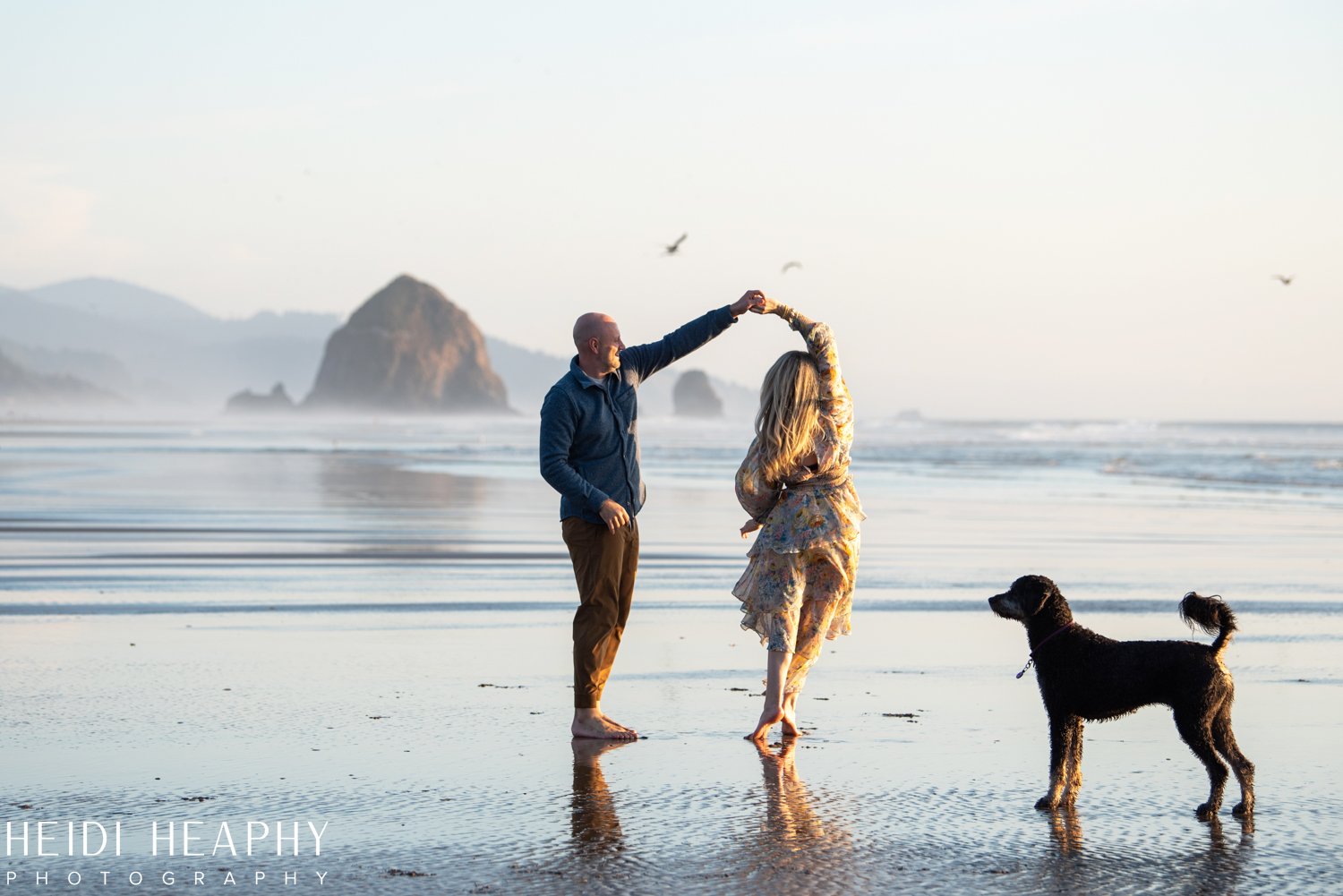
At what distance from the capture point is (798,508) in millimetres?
6391

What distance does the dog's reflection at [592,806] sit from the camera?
4.63 metres

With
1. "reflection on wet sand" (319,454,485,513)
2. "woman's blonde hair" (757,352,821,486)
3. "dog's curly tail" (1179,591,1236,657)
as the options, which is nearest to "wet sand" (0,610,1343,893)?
"dog's curly tail" (1179,591,1236,657)

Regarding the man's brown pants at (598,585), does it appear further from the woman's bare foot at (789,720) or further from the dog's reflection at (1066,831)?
the dog's reflection at (1066,831)

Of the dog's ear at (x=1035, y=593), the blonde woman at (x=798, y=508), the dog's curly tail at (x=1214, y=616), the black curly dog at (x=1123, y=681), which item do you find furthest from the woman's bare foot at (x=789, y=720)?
the dog's curly tail at (x=1214, y=616)

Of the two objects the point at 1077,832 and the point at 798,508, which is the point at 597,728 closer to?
the point at 798,508

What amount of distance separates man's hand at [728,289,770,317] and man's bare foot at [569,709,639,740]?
6.17 ft

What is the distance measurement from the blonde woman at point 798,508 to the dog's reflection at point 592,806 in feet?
2.65

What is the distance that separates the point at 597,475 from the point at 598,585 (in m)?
0.49

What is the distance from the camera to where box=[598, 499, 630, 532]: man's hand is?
20.4ft

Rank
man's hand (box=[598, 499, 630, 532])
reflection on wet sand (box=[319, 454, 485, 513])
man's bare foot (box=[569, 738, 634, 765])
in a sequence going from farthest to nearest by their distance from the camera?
reflection on wet sand (box=[319, 454, 485, 513]), man's hand (box=[598, 499, 630, 532]), man's bare foot (box=[569, 738, 634, 765])

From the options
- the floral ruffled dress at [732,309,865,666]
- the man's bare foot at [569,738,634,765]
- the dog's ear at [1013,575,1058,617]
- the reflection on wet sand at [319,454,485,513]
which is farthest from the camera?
the reflection on wet sand at [319,454,485,513]

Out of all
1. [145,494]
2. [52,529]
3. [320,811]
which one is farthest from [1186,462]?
[320,811]

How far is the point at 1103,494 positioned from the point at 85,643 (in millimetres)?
19031

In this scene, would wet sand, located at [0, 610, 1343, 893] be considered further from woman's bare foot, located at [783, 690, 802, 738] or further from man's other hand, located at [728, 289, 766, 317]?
man's other hand, located at [728, 289, 766, 317]
